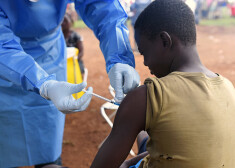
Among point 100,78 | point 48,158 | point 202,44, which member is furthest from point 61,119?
point 202,44

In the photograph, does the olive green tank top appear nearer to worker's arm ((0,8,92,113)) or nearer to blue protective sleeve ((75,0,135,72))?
worker's arm ((0,8,92,113))

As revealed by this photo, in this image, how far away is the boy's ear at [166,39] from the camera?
1207mm

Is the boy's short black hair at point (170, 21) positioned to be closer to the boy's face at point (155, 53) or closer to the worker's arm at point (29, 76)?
the boy's face at point (155, 53)

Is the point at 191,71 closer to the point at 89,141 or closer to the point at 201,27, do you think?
the point at 89,141

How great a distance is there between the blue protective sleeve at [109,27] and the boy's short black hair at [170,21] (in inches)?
17.5

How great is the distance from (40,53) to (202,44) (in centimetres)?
822

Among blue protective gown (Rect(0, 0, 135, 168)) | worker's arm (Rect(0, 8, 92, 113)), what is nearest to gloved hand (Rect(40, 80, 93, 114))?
worker's arm (Rect(0, 8, 92, 113))

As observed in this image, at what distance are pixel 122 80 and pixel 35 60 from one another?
0.68 metres

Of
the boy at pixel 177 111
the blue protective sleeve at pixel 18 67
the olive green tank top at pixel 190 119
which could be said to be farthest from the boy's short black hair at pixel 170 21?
the blue protective sleeve at pixel 18 67

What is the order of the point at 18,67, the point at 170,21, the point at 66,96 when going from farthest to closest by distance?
the point at 18,67 → the point at 66,96 → the point at 170,21

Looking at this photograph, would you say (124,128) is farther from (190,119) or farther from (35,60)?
(35,60)

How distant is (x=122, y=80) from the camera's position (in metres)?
1.51

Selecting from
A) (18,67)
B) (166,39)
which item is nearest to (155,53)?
(166,39)

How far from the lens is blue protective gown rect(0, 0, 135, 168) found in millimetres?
1493
